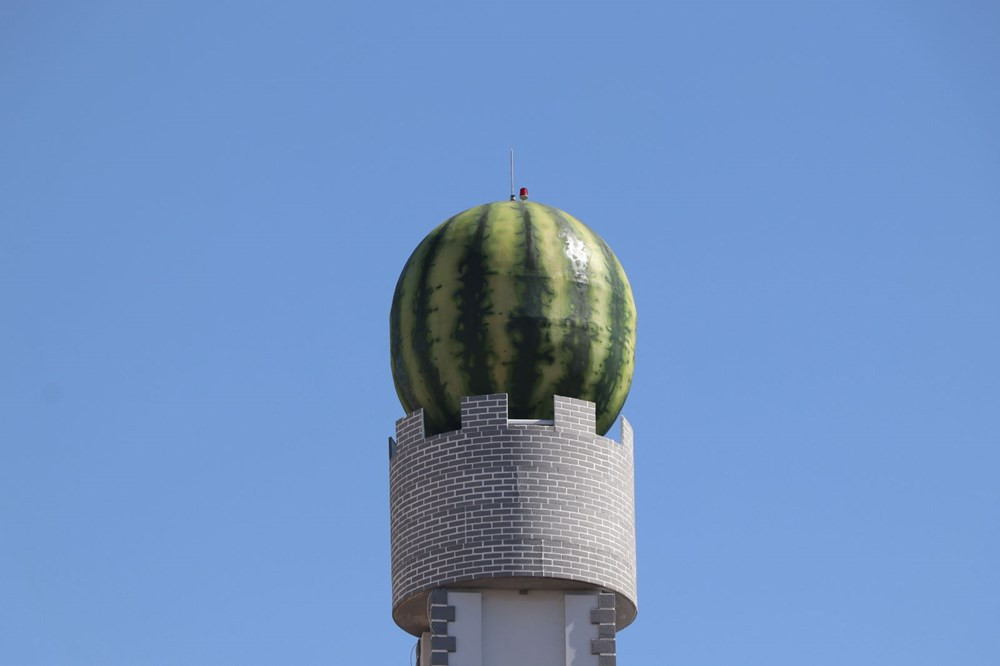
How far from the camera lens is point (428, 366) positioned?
41938mm

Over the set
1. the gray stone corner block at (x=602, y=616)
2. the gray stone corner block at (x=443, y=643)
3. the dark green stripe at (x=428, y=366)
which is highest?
the dark green stripe at (x=428, y=366)

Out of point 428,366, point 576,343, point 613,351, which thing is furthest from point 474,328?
point 613,351

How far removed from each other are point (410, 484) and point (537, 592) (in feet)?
10.3

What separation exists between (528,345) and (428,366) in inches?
77.0

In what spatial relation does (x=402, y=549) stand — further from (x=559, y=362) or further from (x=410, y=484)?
(x=559, y=362)

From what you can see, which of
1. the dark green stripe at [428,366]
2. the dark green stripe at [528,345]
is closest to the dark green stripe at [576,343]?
the dark green stripe at [528,345]

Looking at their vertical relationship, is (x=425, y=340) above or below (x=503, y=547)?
above

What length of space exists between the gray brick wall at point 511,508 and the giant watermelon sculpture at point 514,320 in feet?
2.02

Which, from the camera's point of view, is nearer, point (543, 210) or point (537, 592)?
point (537, 592)

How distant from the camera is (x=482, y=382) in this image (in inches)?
1633

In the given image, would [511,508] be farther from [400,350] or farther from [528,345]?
[400,350]

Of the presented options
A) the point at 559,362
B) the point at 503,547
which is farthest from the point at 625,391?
the point at 503,547

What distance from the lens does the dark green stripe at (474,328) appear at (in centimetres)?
4141

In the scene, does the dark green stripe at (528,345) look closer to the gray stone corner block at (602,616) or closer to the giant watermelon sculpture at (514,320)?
the giant watermelon sculpture at (514,320)
